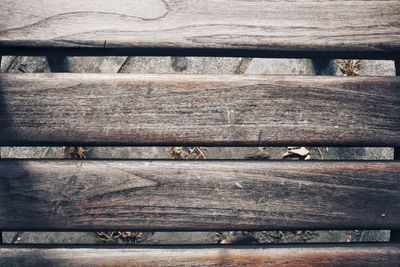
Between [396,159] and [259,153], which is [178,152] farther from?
[396,159]

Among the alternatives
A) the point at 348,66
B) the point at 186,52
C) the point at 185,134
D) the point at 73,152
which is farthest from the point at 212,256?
the point at 348,66

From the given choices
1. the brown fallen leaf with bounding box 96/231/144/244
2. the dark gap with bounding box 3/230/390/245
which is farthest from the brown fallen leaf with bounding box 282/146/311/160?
the brown fallen leaf with bounding box 96/231/144/244

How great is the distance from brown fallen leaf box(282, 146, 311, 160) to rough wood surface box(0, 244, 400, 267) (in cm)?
48

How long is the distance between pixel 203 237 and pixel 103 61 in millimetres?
818

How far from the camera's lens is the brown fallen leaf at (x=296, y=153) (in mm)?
1729

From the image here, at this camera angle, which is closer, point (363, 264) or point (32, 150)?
point (363, 264)

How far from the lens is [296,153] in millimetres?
1734

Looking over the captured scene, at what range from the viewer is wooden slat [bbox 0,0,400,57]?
4.25ft

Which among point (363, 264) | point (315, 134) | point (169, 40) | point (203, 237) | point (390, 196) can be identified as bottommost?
point (203, 237)

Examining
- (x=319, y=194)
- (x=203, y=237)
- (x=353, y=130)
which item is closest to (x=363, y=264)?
(x=319, y=194)

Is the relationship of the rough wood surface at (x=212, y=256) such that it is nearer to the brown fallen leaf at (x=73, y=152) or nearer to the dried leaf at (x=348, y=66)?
the brown fallen leaf at (x=73, y=152)

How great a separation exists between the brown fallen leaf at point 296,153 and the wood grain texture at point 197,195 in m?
0.43

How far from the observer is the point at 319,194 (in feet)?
4.25

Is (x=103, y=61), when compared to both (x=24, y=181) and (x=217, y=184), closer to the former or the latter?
(x=24, y=181)
